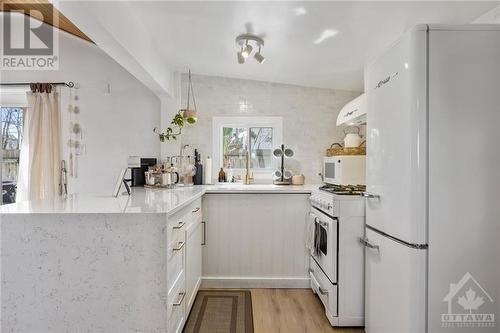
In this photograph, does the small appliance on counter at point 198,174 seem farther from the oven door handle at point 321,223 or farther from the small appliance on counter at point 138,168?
the oven door handle at point 321,223

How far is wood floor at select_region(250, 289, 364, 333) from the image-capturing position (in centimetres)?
214

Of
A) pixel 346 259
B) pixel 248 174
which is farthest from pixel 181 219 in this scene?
pixel 248 174

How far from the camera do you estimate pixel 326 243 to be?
228 cm

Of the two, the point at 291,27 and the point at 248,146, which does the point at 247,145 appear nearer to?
the point at 248,146

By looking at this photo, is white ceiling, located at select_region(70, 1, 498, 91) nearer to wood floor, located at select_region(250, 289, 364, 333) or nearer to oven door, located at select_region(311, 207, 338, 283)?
oven door, located at select_region(311, 207, 338, 283)

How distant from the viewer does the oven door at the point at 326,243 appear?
84.7 inches

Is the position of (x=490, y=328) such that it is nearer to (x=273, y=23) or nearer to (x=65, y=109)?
(x=273, y=23)

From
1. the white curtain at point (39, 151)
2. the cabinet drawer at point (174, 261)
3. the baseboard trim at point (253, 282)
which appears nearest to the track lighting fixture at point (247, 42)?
the cabinet drawer at point (174, 261)

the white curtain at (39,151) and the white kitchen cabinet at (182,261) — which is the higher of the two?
the white curtain at (39,151)

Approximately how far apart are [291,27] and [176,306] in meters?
2.07

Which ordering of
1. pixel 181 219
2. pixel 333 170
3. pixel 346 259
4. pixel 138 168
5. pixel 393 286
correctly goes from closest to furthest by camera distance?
pixel 393 286, pixel 181 219, pixel 346 259, pixel 333 170, pixel 138 168

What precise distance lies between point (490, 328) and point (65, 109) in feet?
13.5

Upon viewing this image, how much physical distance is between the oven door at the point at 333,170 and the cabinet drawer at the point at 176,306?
1.61 meters

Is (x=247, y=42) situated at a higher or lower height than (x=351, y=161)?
higher
